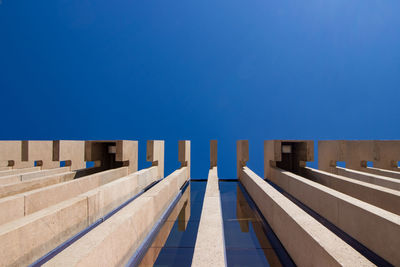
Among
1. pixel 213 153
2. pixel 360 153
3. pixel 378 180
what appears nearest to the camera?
pixel 378 180

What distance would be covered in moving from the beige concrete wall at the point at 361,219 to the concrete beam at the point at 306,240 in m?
0.52

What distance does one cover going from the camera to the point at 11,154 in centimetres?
723

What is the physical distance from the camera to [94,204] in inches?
121

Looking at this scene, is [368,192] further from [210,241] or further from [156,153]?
[156,153]

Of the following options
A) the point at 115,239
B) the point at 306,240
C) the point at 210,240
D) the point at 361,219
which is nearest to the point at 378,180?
the point at 361,219

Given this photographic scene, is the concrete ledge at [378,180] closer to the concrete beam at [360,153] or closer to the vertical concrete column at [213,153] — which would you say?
the concrete beam at [360,153]

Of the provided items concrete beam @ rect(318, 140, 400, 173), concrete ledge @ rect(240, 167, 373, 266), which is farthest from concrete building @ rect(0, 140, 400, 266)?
concrete beam @ rect(318, 140, 400, 173)

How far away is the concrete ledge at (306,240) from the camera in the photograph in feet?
4.91

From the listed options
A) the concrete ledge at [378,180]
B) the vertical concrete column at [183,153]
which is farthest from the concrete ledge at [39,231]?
the concrete ledge at [378,180]

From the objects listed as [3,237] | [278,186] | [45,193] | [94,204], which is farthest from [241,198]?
[3,237]

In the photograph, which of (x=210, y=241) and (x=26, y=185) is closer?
(x=210, y=241)

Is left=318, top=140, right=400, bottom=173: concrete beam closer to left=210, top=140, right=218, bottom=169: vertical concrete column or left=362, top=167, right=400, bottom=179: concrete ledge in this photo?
left=362, top=167, right=400, bottom=179: concrete ledge

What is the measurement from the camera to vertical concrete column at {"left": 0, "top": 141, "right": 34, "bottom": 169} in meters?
7.08

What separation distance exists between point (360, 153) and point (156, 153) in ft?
19.1
